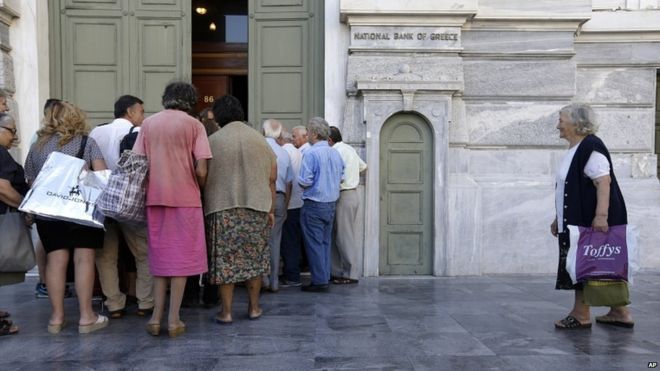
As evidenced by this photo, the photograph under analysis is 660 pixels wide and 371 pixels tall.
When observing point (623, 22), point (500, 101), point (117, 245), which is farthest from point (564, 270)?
point (623, 22)

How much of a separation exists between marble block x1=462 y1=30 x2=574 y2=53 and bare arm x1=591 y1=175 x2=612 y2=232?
3.67 meters

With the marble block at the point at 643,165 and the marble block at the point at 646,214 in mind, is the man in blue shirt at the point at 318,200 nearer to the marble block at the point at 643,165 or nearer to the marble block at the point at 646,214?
the marble block at the point at 646,214

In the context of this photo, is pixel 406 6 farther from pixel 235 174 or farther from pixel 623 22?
pixel 235 174

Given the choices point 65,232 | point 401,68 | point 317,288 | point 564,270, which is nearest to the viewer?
point 65,232

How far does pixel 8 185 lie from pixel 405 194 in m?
4.72

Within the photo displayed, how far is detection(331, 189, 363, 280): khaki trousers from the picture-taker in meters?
7.33

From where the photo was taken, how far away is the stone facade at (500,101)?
7734 mm

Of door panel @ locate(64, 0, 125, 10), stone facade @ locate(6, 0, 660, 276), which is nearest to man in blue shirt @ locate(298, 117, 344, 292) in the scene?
stone facade @ locate(6, 0, 660, 276)

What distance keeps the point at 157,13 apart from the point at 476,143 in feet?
15.5

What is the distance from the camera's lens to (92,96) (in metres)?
8.48

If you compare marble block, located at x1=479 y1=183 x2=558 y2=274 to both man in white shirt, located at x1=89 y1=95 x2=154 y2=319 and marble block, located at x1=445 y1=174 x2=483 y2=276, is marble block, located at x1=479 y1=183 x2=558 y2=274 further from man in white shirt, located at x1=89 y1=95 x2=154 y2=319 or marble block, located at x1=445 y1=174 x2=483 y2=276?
man in white shirt, located at x1=89 y1=95 x2=154 y2=319

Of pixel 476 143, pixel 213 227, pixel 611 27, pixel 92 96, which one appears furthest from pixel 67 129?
pixel 611 27

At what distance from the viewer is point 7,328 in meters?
4.77

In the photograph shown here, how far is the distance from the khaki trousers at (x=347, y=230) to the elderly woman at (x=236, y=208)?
2.28m
